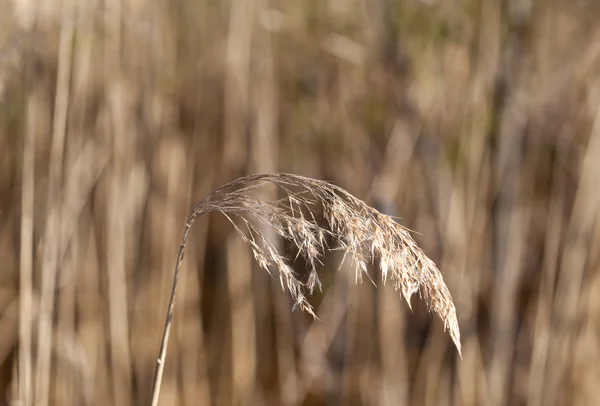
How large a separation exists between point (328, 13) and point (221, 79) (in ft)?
1.20

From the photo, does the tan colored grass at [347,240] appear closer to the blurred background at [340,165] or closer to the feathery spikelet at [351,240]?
the feathery spikelet at [351,240]

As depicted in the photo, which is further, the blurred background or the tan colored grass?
the blurred background

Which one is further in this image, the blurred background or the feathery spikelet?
the blurred background

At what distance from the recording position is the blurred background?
134cm

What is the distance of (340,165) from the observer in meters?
1.85

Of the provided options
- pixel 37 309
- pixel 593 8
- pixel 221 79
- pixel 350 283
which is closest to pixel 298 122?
pixel 221 79

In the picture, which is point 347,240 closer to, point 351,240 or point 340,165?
point 351,240

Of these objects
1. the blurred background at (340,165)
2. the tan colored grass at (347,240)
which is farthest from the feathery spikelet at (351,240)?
the blurred background at (340,165)

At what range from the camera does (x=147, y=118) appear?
1.46 meters

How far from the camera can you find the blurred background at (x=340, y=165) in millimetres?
1345

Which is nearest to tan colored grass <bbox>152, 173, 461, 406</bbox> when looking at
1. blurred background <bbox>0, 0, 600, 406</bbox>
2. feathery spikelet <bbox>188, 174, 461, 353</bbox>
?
feathery spikelet <bbox>188, 174, 461, 353</bbox>

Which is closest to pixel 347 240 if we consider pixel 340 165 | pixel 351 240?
pixel 351 240

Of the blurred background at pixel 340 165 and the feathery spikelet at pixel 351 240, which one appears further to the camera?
the blurred background at pixel 340 165

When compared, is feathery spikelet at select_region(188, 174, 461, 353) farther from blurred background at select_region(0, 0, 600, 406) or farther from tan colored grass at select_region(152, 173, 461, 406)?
blurred background at select_region(0, 0, 600, 406)
